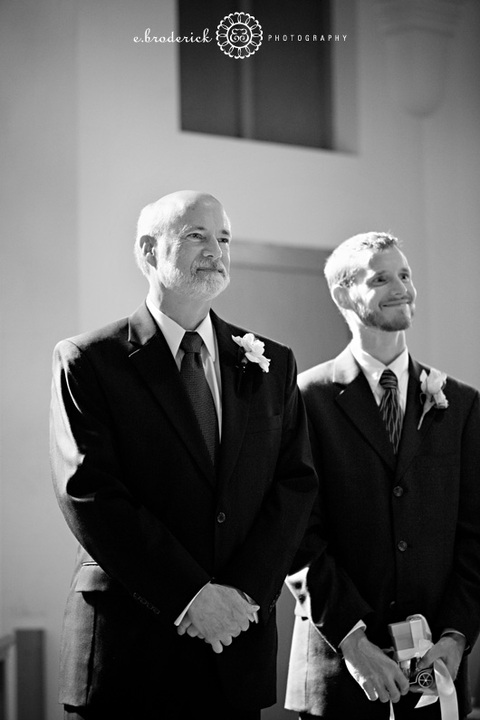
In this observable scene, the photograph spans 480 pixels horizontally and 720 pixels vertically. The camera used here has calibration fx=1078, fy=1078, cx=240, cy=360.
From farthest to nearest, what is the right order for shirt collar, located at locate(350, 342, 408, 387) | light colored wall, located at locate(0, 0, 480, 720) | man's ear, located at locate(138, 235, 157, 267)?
light colored wall, located at locate(0, 0, 480, 720) < shirt collar, located at locate(350, 342, 408, 387) < man's ear, located at locate(138, 235, 157, 267)

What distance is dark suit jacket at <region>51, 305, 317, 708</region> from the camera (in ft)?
8.58

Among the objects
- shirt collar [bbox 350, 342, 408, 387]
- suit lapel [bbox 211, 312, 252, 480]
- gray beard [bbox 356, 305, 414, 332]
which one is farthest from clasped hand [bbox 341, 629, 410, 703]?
gray beard [bbox 356, 305, 414, 332]

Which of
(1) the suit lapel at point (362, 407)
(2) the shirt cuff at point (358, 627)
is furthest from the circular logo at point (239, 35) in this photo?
(2) the shirt cuff at point (358, 627)

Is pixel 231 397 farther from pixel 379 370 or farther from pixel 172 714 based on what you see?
pixel 172 714

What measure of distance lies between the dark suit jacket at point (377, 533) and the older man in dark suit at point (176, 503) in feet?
0.84

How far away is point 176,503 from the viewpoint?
2736 mm

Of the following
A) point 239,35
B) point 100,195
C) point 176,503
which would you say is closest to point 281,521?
point 176,503

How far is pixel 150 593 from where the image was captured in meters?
2.60

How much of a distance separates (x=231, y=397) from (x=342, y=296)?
76cm

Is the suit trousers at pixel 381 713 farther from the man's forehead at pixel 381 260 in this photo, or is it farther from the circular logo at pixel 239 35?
the circular logo at pixel 239 35

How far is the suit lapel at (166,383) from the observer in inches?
109

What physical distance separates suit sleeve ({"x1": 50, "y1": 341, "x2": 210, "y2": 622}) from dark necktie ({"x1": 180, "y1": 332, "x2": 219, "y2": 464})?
0.25 meters

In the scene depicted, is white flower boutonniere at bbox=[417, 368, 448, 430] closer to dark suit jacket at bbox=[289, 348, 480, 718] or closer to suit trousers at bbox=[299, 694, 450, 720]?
dark suit jacket at bbox=[289, 348, 480, 718]

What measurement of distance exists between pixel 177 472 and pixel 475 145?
372 centimetres
